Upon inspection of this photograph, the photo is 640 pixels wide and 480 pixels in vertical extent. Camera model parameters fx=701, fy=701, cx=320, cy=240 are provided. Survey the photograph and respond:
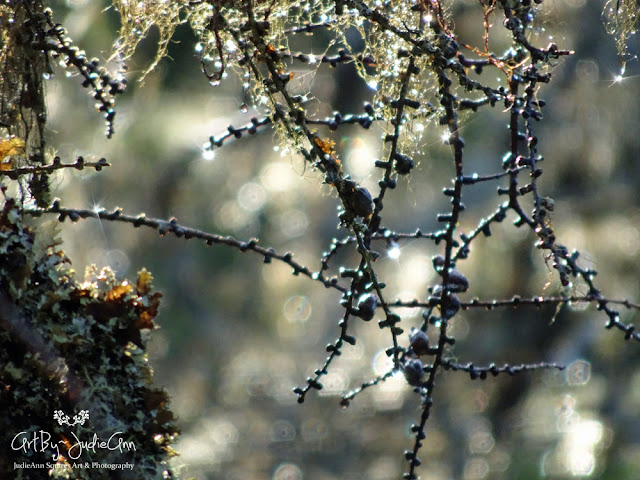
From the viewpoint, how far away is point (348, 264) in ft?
10.3

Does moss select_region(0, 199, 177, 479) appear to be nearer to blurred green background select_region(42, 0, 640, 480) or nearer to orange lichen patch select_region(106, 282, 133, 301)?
orange lichen patch select_region(106, 282, 133, 301)

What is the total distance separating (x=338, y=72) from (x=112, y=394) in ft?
9.68

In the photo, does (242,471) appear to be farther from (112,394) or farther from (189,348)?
(112,394)

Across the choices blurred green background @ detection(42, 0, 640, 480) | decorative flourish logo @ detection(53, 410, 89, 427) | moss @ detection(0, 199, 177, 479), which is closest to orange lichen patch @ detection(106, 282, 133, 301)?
moss @ detection(0, 199, 177, 479)

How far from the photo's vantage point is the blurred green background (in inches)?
111

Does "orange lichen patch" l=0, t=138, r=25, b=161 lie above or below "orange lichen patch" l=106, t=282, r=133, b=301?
above

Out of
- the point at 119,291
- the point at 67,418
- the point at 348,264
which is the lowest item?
the point at 67,418

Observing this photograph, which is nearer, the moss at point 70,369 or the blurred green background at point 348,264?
the moss at point 70,369

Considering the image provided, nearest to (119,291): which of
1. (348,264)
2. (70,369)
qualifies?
(70,369)

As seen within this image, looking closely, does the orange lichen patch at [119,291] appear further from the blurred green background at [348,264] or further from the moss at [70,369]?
the blurred green background at [348,264]

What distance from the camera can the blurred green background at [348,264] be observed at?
2820 mm

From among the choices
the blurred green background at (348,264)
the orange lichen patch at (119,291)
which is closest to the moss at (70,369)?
the orange lichen patch at (119,291)

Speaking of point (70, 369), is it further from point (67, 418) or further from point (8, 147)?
point (8, 147)

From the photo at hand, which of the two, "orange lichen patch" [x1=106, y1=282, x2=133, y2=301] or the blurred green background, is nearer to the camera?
"orange lichen patch" [x1=106, y1=282, x2=133, y2=301]
